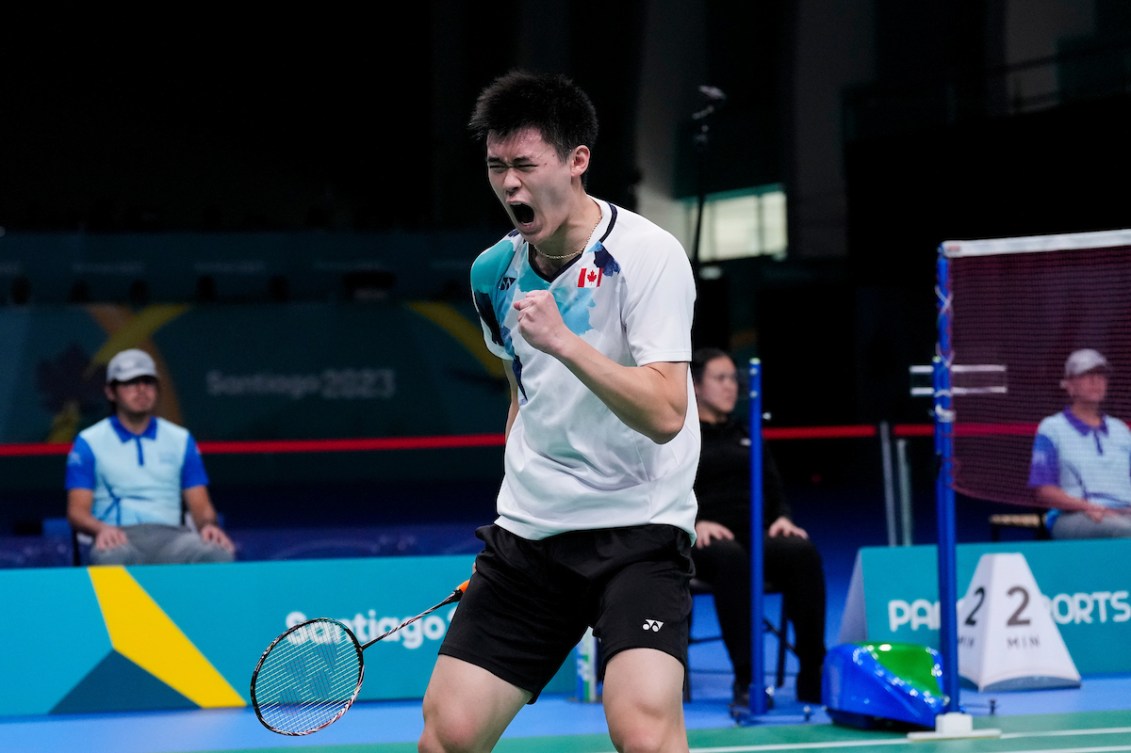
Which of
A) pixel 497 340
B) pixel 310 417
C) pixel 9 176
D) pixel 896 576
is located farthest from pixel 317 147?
pixel 497 340

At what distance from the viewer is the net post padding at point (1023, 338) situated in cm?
769

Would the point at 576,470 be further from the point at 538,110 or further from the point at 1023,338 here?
the point at 1023,338

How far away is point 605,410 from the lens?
2805 millimetres

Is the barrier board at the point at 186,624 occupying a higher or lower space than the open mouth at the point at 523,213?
lower

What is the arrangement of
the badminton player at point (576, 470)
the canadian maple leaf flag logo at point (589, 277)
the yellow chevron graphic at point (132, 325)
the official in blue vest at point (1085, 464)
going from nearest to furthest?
the badminton player at point (576, 470)
the canadian maple leaf flag logo at point (589, 277)
the official in blue vest at point (1085, 464)
the yellow chevron graphic at point (132, 325)

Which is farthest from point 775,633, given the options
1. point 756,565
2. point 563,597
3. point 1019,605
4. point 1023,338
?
point 1023,338

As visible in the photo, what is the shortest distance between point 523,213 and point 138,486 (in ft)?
12.8

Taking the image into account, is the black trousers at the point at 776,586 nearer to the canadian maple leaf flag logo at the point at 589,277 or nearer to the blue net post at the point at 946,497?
the blue net post at the point at 946,497

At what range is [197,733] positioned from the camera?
17.3 ft

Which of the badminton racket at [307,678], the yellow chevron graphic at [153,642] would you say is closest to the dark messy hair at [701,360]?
the yellow chevron graphic at [153,642]

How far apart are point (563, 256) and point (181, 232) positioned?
11.0 meters

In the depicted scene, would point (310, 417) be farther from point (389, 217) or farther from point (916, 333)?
point (916, 333)

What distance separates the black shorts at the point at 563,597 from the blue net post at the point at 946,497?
8.08 feet

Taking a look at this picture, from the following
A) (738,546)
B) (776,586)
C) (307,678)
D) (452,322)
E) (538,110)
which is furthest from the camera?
(452,322)
